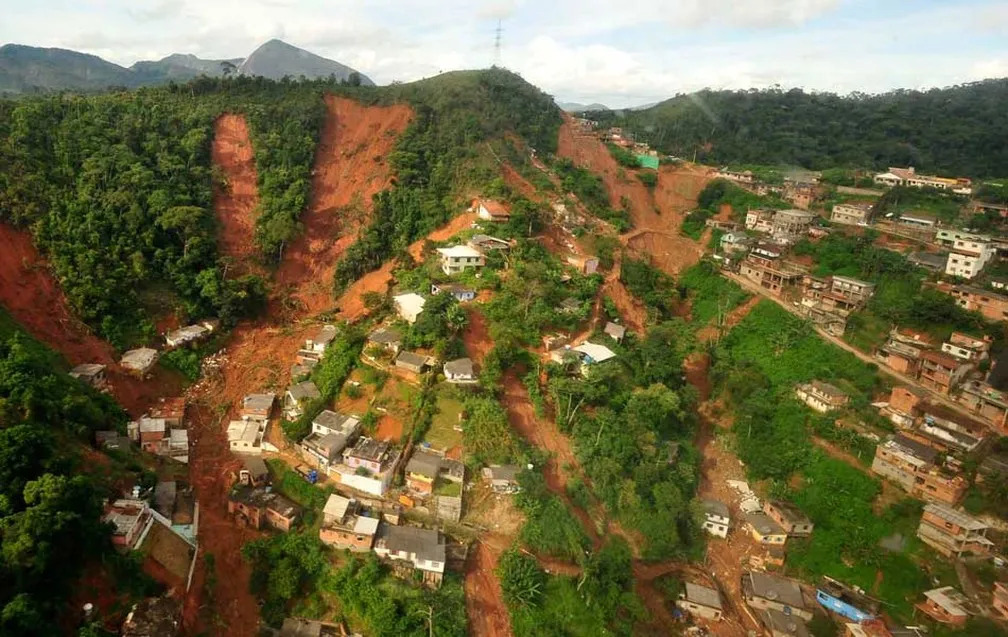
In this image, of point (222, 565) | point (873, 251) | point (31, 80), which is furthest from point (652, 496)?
point (31, 80)

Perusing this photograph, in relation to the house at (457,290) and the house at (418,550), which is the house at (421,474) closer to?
the house at (418,550)

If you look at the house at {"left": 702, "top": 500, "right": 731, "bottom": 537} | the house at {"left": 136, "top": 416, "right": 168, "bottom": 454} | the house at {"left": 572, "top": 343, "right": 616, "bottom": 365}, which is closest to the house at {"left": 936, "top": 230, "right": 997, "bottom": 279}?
the house at {"left": 702, "top": 500, "right": 731, "bottom": 537}

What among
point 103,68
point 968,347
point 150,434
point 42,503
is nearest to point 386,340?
point 150,434

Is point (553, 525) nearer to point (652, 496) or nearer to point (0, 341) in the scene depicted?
point (652, 496)

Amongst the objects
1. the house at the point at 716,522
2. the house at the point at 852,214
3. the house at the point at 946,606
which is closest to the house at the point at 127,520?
the house at the point at 716,522

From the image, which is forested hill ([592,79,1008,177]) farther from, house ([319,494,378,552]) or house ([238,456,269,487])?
house ([319,494,378,552])

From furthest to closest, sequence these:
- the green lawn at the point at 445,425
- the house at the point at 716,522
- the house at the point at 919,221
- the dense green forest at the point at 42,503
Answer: the house at the point at 919,221, the house at the point at 716,522, the green lawn at the point at 445,425, the dense green forest at the point at 42,503
